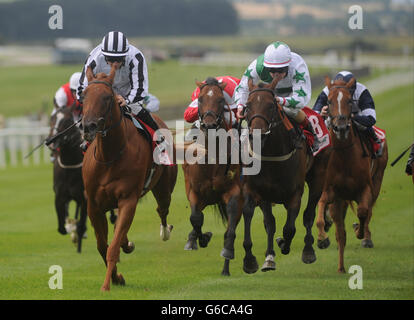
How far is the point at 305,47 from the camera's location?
1646 inches

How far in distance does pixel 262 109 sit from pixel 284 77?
101 centimetres

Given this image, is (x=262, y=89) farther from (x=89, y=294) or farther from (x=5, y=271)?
(x=5, y=271)

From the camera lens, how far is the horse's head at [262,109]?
25.0 feet

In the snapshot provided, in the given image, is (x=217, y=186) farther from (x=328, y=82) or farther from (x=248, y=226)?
(x=328, y=82)

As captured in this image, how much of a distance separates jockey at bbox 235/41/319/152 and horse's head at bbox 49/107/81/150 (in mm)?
3850

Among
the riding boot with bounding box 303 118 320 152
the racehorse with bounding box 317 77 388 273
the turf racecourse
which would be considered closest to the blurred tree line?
the turf racecourse

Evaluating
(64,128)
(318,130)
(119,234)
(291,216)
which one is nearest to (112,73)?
(119,234)

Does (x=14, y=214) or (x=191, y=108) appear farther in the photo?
(x=14, y=214)

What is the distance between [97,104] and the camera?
7.43m

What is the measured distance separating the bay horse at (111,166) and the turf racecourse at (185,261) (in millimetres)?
485

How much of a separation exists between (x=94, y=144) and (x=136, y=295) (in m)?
1.48

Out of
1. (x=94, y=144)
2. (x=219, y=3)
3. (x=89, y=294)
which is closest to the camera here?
(x=89, y=294)

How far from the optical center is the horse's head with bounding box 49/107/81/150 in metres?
11.7

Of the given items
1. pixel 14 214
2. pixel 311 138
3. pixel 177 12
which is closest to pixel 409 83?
pixel 177 12
